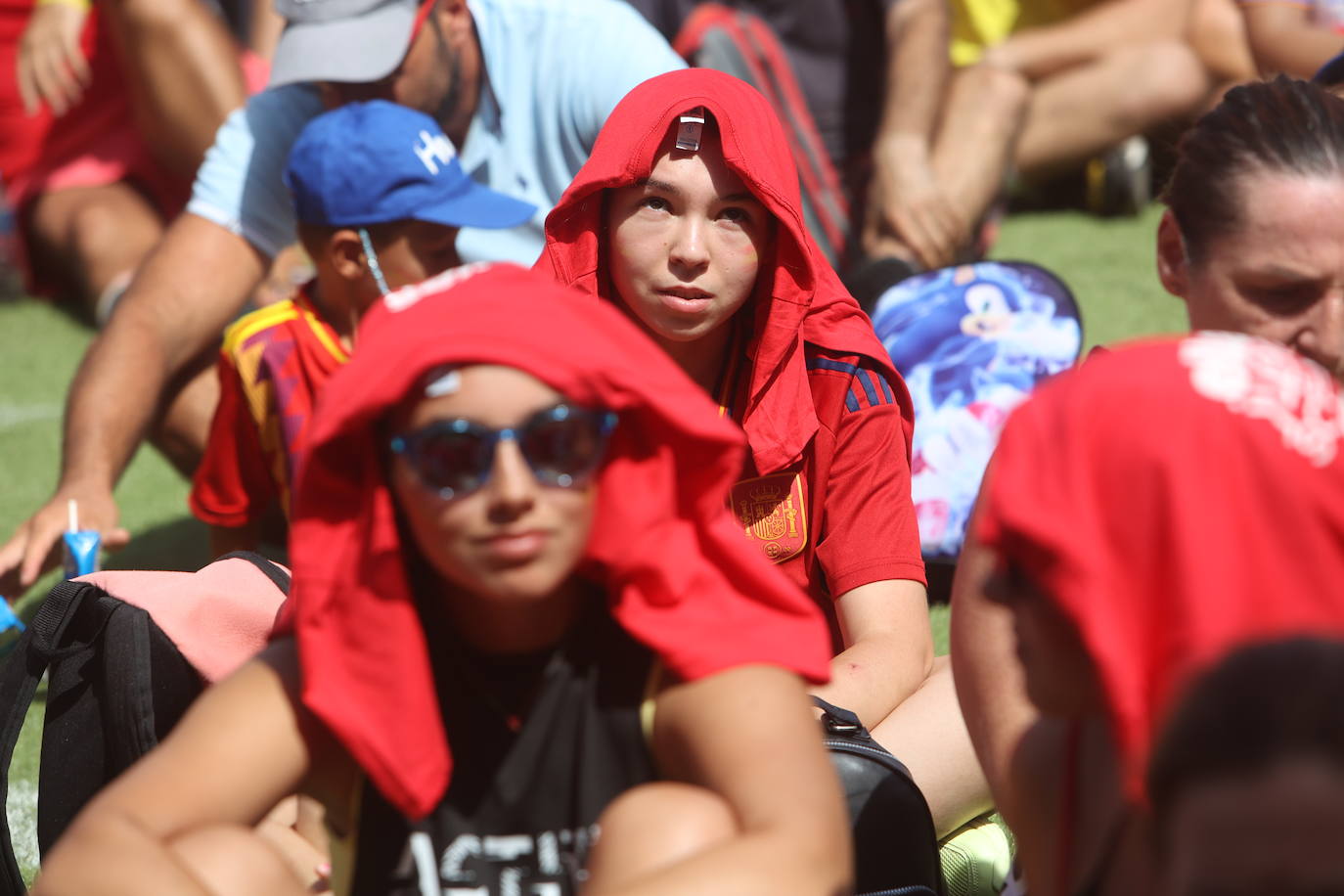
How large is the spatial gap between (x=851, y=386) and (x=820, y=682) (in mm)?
1056

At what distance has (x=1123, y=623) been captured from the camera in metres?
1.58

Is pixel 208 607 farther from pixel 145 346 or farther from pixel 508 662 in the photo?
pixel 145 346

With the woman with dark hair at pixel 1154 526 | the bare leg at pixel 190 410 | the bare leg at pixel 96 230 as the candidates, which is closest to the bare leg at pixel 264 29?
the bare leg at pixel 96 230

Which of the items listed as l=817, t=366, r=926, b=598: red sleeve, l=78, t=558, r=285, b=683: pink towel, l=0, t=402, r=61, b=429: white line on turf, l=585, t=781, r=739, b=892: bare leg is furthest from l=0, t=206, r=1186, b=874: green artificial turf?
l=585, t=781, r=739, b=892: bare leg

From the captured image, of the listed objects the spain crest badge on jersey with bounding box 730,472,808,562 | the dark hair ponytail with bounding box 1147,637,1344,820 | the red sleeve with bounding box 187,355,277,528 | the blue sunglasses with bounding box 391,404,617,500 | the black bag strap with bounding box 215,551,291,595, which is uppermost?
the dark hair ponytail with bounding box 1147,637,1344,820

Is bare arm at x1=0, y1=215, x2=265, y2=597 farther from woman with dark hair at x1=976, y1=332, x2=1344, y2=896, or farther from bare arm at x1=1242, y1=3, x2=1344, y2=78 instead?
bare arm at x1=1242, y1=3, x2=1344, y2=78

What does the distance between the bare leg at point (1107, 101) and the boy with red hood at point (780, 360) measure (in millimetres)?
3160

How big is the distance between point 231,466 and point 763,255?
4.75 feet

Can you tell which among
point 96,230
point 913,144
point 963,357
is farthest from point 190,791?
point 96,230

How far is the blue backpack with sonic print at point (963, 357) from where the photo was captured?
3.69m

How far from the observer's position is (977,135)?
5.54 metres

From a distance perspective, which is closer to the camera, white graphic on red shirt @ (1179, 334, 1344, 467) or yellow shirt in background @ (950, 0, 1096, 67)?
white graphic on red shirt @ (1179, 334, 1344, 467)

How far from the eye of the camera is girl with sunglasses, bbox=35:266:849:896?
188 centimetres

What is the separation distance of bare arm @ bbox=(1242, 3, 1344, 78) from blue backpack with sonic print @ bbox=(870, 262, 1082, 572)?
1643 mm
